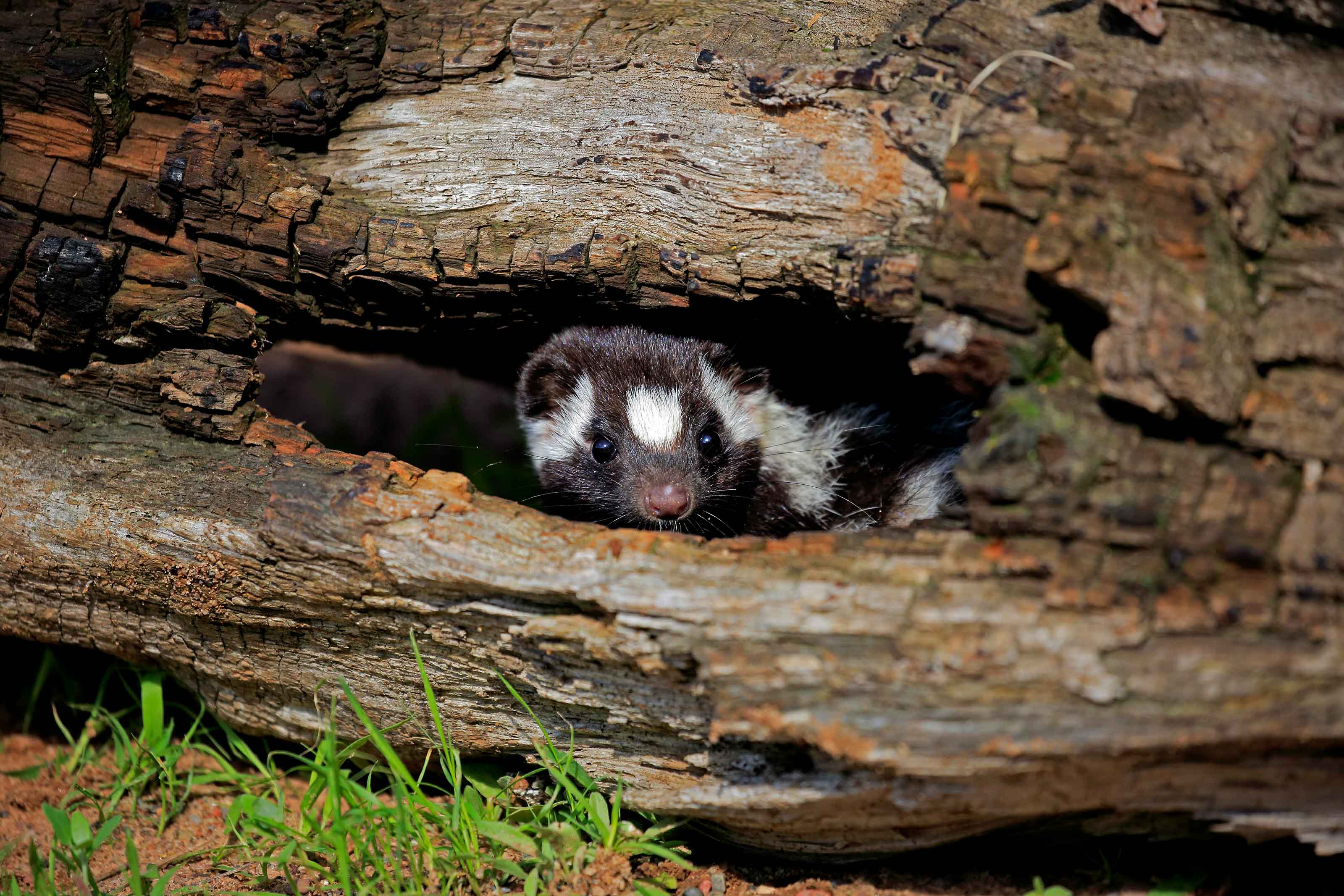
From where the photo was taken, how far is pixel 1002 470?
2611 mm

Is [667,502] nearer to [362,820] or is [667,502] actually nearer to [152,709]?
[362,820]

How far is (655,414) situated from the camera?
4.37 m

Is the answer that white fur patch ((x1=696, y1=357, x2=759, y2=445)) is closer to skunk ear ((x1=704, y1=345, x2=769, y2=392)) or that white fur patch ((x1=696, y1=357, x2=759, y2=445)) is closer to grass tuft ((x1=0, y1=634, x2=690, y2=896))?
skunk ear ((x1=704, y1=345, x2=769, y2=392))

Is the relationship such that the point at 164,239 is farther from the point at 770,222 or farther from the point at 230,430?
the point at 770,222

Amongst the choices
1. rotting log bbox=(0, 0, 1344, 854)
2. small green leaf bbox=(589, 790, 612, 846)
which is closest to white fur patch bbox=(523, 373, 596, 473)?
rotting log bbox=(0, 0, 1344, 854)

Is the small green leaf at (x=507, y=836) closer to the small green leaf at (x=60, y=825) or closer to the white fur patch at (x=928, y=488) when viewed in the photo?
the small green leaf at (x=60, y=825)

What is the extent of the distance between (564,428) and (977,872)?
266 centimetres

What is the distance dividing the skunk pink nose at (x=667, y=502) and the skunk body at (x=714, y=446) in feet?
0.46

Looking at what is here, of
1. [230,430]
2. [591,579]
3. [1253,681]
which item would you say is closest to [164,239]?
[230,430]

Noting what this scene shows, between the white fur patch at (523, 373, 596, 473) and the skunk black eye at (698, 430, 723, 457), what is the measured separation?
0.53 meters

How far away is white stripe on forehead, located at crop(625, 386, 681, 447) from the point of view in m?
4.36

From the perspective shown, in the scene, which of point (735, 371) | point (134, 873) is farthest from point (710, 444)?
point (134, 873)

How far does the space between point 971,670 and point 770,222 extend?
1685 mm

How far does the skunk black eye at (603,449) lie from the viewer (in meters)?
4.44
